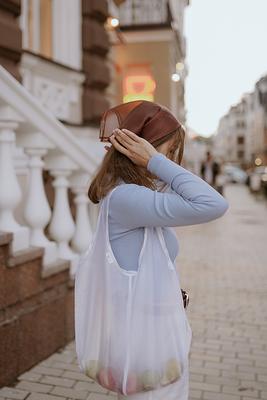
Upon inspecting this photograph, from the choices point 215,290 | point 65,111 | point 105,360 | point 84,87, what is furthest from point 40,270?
point 84,87

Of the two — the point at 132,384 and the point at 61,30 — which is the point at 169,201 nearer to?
the point at 132,384

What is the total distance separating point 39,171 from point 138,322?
1.99 metres

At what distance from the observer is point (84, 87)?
699cm

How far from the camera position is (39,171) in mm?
3627

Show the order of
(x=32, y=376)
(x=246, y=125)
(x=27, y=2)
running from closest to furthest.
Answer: (x=32, y=376) → (x=27, y=2) → (x=246, y=125)

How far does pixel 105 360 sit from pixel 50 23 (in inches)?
234

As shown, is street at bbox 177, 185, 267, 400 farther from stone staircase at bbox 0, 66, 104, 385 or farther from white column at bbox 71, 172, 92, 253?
white column at bbox 71, 172, 92, 253

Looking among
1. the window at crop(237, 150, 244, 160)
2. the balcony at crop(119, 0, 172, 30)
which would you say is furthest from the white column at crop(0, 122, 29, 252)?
the window at crop(237, 150, 244, 160)

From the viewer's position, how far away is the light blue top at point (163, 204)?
5.96 feet

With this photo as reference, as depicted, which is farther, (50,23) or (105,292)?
(50,23)

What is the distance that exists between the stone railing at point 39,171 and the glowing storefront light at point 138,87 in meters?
10.6

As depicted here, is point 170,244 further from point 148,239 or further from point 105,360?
point 105,360

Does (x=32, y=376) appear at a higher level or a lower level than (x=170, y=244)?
lower

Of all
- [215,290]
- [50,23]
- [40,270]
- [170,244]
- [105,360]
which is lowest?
[215,290]
